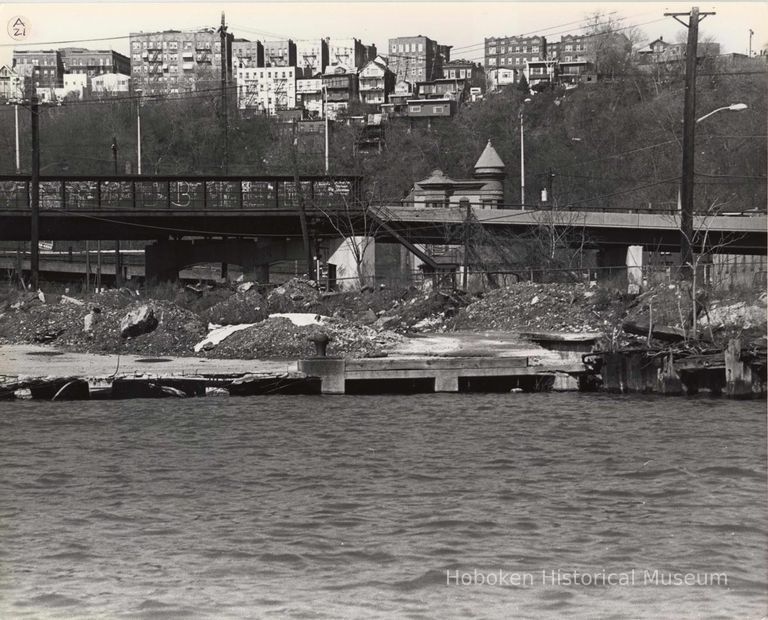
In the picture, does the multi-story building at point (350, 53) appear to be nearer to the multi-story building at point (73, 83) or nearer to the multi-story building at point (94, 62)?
the multi-story building at point (94, 62)

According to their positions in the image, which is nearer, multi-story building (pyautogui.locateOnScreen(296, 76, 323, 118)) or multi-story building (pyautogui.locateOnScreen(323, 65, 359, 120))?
multi-story building (pyautogui.locateOnScreen(323, 65, 359, 120))

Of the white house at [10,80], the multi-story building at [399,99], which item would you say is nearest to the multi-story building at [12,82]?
the white house at [10,80]

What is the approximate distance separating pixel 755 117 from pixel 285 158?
41.3 meters

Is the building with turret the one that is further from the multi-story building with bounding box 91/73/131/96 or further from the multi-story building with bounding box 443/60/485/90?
the multi-story building with bounding box 443/60/485/90

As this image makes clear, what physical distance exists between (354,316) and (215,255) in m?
26.6

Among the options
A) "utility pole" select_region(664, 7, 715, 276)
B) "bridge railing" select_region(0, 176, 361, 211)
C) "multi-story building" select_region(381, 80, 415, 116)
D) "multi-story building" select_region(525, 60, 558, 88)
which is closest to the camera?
"utility pole" select_region(664, 7, 715, 276)

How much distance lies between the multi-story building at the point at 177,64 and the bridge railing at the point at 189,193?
67.7 metres

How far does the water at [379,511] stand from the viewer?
12023 mm

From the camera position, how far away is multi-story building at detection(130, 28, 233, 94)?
130000 millimetres

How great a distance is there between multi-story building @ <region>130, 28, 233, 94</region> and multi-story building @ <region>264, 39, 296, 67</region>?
39119 millimetres

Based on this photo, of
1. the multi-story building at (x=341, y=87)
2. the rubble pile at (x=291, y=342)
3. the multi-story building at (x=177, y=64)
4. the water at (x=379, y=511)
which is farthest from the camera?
the multi-story building at (x=341, y=87)

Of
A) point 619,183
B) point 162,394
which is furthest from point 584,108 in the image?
point 162,394

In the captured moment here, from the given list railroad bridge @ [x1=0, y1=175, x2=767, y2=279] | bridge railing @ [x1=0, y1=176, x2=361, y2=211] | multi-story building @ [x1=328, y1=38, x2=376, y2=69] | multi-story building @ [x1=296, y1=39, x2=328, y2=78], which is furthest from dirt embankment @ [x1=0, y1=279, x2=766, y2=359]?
multi-story building @ [x1=296, y1=39, x2=328, y2=78]

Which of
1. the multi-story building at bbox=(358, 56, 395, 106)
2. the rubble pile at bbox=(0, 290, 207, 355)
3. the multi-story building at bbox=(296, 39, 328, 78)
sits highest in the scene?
the multi-story building at bbox=(296, 39, 328, 78)
